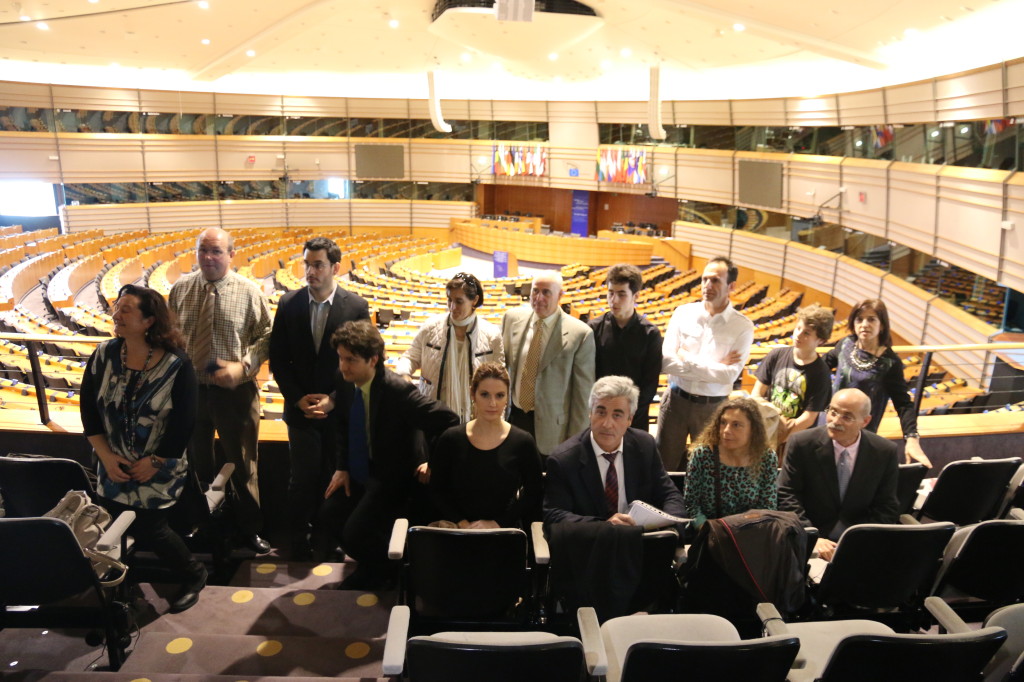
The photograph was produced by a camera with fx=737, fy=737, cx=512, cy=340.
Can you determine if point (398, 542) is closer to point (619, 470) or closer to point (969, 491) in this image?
point (619, 470)

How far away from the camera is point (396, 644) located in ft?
7.80

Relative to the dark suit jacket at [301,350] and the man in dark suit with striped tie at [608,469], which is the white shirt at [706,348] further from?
the dark suit jacket at [301,350]

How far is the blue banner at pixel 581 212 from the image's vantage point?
92.8ft

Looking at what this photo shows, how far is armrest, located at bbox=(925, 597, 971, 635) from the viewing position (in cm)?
260

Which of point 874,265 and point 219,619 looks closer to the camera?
point 219,619

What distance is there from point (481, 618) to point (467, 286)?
1.74 meters

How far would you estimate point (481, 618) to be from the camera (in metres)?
2.99

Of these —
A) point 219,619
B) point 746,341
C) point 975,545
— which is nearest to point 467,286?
point 746,341

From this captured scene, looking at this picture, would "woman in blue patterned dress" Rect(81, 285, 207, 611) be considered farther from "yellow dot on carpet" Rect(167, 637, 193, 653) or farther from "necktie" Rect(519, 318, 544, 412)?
"necktie" Rect(519, 318, 544, 412)

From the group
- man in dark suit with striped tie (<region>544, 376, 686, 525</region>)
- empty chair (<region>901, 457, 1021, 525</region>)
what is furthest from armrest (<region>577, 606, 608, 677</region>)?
empty chair (<region>901, 457, 1021, 525</region>)

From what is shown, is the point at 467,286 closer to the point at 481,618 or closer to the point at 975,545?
the point at 481,618

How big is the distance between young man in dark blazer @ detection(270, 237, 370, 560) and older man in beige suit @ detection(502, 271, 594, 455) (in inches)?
36.5

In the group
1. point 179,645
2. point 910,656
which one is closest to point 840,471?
point 910,656

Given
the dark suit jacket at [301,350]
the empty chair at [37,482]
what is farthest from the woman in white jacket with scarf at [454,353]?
the empty chair at [37,482]
